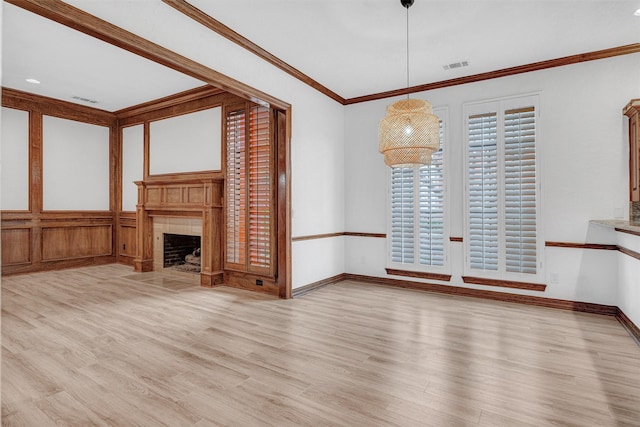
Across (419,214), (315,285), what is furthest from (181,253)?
(419,214)

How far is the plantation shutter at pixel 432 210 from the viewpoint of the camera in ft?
16.6

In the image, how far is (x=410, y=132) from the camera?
10.6ft

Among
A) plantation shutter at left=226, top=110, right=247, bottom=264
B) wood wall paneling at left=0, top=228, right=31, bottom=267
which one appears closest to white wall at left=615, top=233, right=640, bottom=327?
plantation shutter at left=226, top=110, right=247, bottom=264

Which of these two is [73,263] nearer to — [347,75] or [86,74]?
[86,74]

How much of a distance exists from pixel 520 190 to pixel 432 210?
44.7 inches

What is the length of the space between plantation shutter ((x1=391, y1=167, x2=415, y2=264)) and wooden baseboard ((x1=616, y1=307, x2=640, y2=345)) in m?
2.42

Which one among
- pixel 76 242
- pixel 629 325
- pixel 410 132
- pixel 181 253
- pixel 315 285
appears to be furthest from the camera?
pixel 76 242

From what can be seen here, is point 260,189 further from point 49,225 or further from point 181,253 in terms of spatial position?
point 49,225

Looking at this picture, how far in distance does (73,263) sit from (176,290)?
316 cm

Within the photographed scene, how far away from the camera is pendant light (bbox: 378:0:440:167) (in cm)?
321

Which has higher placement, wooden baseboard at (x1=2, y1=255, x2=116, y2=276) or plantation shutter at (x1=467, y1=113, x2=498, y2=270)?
plantation shutter at (x1=467, y1=113, x2=498, y2=270)

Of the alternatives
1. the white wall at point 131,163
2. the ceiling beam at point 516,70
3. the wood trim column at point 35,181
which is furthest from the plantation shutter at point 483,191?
the wood trim column at point 35,181

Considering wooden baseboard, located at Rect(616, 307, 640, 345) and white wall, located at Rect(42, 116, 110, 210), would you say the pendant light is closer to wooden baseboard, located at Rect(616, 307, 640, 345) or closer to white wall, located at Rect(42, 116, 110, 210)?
wooden baseboard, located at Rect(616, 307, 640, 345)

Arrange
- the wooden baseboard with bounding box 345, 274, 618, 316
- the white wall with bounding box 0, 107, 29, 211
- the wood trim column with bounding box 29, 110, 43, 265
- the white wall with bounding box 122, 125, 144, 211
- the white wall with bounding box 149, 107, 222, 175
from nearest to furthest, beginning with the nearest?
the wooden baseboard with bounding box 345, 274, 618, 316, the white wall with bounding box 149, 107, 222, 175, the white wall with bounding box 0, 107, 29, 211, the wood trim column with bounding box 29, 110, 43, 265, the white wall with bounding box 122, 125, 144, 211
